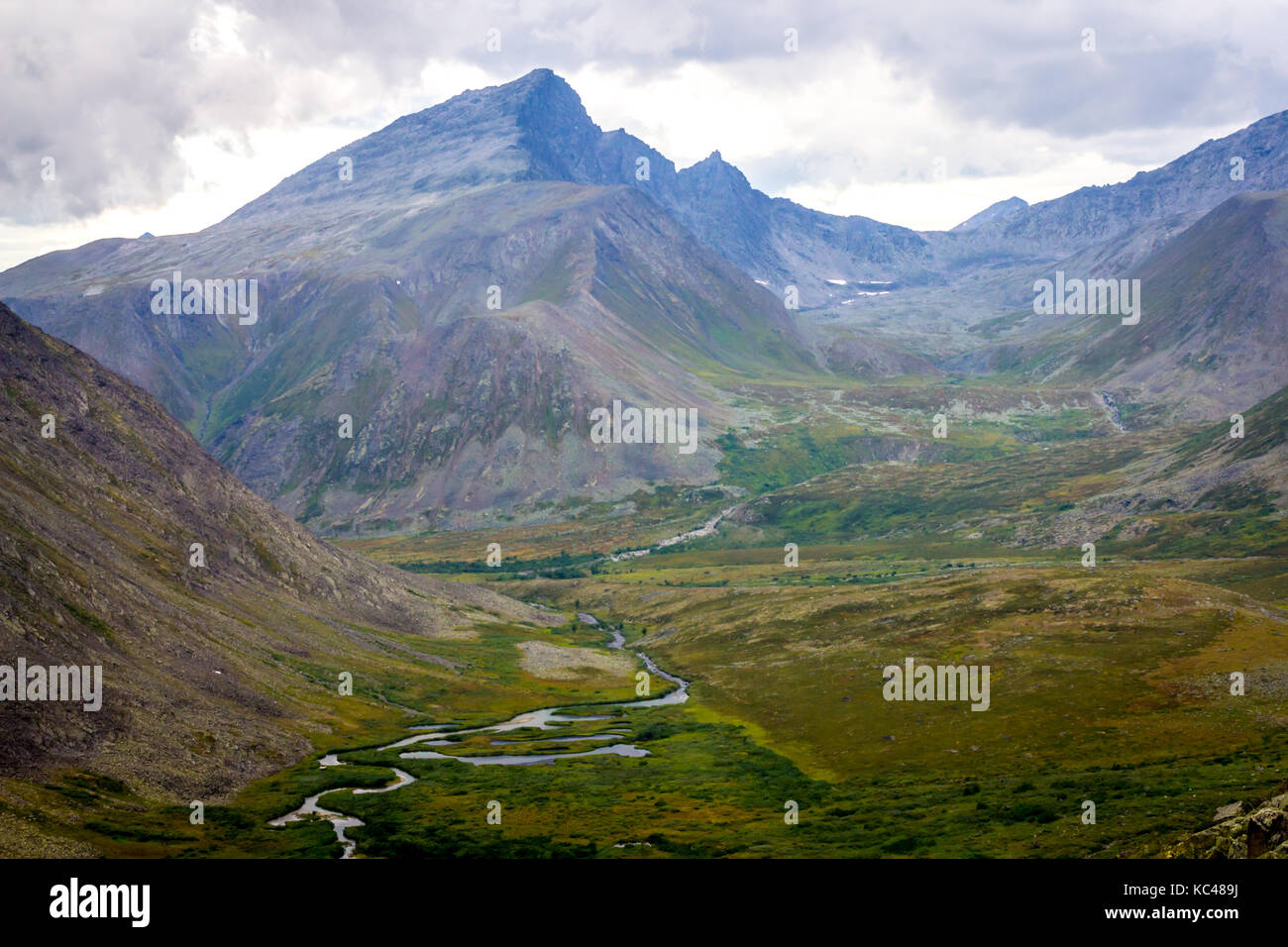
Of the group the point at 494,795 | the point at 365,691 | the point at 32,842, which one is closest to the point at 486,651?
the point at 365,691

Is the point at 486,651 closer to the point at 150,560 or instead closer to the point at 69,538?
the point at 150,560

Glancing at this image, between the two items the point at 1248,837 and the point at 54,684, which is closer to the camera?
the point at 1248,837

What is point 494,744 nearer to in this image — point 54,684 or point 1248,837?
point 54,684
